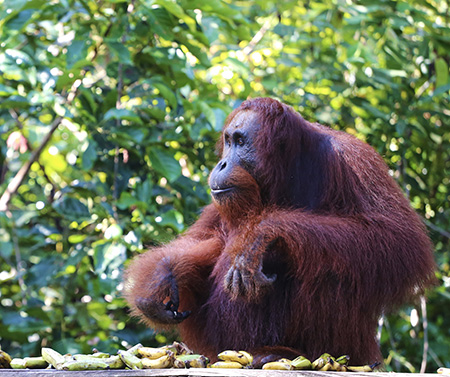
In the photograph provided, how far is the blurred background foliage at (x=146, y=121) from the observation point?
156 inches

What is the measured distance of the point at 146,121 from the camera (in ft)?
14.3

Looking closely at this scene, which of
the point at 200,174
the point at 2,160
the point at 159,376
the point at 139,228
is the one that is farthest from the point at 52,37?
the point at 159,376

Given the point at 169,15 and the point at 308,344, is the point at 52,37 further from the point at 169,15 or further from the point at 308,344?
the point at 308,344

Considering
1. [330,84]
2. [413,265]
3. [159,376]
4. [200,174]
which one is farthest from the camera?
[330,84]

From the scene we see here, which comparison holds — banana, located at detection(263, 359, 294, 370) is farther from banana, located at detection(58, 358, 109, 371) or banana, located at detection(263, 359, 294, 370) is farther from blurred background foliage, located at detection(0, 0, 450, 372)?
blurred background foliage, located at detection(0, 0, 450, 372)

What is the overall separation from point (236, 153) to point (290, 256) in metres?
0.58

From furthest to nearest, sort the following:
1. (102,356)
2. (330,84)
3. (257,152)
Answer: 1. (330,84)
2. (257,152)
3. (102,356)

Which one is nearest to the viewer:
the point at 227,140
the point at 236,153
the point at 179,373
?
the point at 179,373

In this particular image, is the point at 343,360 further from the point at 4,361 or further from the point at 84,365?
the point at 4,361

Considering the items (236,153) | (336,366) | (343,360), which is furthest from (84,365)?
(236,153)

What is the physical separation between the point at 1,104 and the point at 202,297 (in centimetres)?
190

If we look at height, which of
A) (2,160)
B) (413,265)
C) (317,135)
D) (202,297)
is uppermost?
(317,135)

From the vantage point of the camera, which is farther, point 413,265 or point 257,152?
point 257,152

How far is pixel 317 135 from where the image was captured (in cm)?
299
